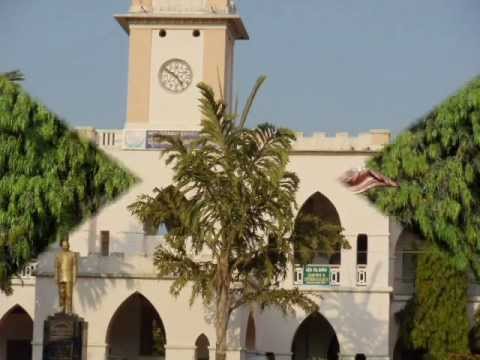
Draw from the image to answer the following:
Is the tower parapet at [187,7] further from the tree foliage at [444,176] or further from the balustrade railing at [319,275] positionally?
the balustrade railing at [319,275]

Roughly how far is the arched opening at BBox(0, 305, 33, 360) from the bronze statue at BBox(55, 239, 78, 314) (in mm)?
10632

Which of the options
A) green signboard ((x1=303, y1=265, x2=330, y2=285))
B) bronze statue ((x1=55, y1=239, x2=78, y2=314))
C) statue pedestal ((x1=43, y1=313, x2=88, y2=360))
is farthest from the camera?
green signboard ((x1=303, y1=265, x2=330, y2=285))

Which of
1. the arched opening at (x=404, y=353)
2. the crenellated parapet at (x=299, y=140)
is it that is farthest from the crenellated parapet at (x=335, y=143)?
the arched opening at (x=404, y=353)

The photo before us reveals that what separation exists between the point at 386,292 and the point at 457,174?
12.8 ft

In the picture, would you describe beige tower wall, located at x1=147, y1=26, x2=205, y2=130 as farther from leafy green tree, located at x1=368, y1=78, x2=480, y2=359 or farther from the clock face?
leafy green tree, located at x1=368, y1=78, x2=480, y2=359

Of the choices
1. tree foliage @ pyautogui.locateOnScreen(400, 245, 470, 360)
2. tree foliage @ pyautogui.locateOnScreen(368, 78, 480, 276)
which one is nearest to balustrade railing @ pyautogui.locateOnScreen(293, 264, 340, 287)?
tree foliage @ pyautogui.locateOnScreen(400, 245, 470, 360)

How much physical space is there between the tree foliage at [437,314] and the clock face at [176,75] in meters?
8.38

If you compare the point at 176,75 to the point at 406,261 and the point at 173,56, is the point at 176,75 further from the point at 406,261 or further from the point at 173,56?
the point at 406,261

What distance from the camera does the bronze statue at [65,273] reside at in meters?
33.9

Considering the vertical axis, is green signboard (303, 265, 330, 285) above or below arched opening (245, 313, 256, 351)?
above

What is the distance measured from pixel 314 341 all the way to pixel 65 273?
11736mm

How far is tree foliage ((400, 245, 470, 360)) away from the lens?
4012 centimetres

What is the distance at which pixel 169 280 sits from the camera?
36125 mm

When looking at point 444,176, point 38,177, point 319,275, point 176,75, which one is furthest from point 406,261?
point 38,177
